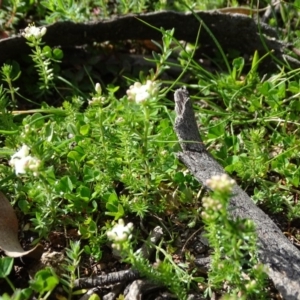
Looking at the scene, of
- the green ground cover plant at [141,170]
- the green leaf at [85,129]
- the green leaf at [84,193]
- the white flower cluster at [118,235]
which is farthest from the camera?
the green leaf at [85,129]

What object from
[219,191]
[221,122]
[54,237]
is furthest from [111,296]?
[221,122]

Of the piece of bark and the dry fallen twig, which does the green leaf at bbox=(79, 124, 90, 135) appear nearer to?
the piece of bark

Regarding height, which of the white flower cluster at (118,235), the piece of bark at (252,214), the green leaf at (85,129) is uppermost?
the white flower cluster at (118,235)

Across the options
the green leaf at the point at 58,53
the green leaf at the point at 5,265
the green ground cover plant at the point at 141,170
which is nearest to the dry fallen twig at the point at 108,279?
the green ground cover plant at the point at 141,170

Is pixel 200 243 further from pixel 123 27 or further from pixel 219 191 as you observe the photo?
pixel 123 27

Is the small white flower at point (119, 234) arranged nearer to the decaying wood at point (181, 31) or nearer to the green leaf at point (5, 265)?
the green leaf at point (5, 265)

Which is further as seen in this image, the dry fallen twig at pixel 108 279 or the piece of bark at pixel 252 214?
→ the dry fallen twig at pixel 108 279
